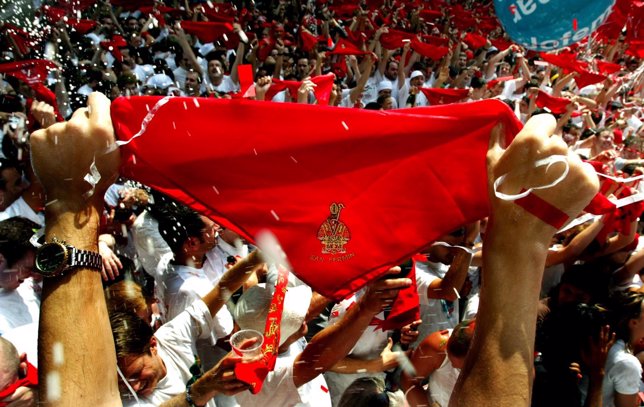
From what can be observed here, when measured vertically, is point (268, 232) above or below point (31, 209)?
above

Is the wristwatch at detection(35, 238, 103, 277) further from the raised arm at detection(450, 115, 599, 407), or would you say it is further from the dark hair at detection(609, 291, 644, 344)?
the dark hair at detection(609, 291, 644, 344)

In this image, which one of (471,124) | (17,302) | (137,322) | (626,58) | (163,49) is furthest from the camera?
(626,58)

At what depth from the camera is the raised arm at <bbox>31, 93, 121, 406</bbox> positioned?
112cm

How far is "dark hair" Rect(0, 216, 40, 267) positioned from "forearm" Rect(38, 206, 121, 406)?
1.79 meters

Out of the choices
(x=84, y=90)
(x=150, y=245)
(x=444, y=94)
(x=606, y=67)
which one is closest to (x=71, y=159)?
(x=150, y=245)

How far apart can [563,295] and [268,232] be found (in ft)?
6.68

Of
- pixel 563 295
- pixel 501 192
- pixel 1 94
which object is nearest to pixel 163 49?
pixel 1 94

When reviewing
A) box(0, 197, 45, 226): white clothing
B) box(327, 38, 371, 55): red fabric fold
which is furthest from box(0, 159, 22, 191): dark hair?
box(327, 38, 371, 55): red fabric fold

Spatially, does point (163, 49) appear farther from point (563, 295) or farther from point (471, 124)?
point (471, 124)

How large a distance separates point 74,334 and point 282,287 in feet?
3.07

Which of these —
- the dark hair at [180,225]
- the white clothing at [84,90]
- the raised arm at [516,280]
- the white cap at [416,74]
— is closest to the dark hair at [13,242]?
the dark hair at [180,225]

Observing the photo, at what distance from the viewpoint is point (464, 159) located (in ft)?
5.57

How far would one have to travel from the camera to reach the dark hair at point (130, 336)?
1.96 metres

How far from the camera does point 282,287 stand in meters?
2.00
